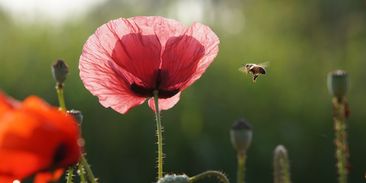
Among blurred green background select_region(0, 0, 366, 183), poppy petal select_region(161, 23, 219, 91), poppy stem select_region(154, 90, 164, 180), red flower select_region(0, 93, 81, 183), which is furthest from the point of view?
blurred green background select_region(0, 0, 366, 183)

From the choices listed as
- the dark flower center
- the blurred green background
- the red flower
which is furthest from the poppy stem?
the blurred green background

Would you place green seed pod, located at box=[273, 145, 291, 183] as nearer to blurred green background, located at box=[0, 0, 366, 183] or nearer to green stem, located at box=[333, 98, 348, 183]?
green stem, located at box=[333, 98, 348, 183]

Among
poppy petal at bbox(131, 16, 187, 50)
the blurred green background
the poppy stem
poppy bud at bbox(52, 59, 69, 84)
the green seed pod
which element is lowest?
the blurred green background

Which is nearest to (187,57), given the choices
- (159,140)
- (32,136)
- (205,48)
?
(205,48)

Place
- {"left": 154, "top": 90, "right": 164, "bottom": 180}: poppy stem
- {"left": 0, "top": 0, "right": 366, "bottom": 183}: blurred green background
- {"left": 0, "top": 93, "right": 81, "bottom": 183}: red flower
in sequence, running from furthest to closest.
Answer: {"left": 0, "top": 0, "right": 366, "bottom": 183}: blurred green background, {"left": 154, "top": 90, "right": 164, "bottom": 180}: poppy stem, {"left": 0, "top": 93, "right": 81, "bottom": 183}: red flower

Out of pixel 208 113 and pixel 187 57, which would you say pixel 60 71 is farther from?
pixel 208 113
